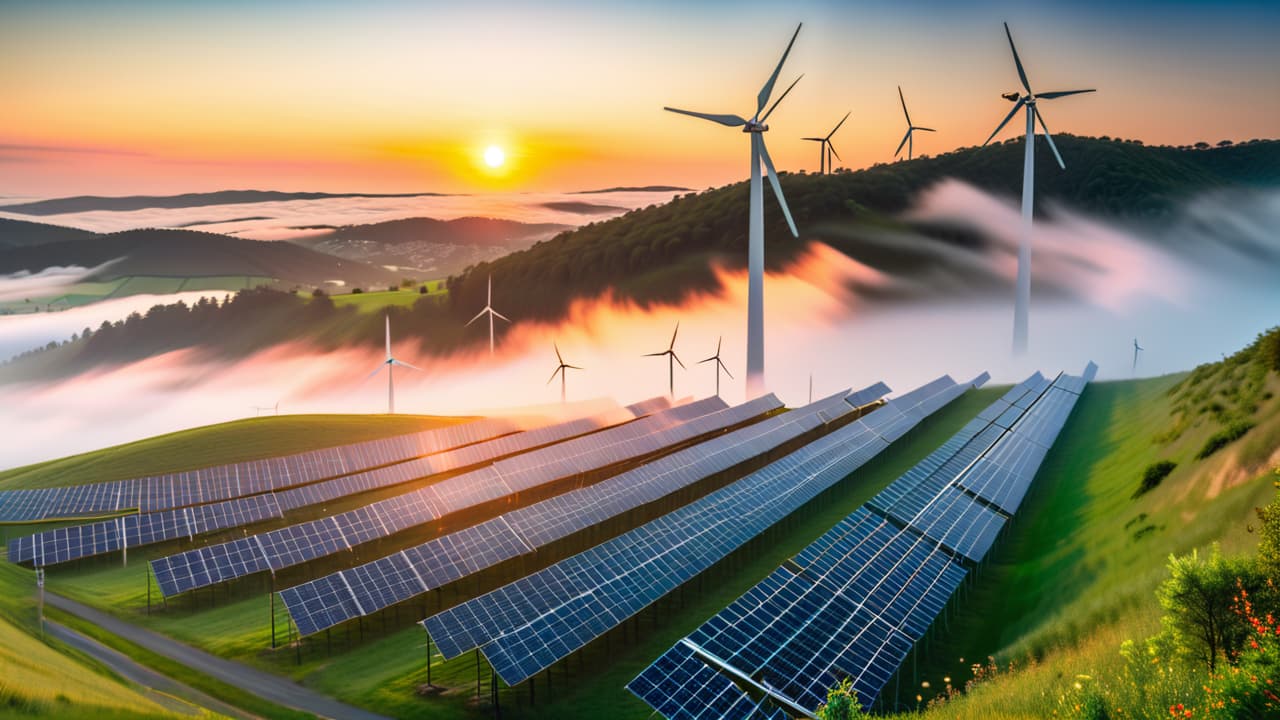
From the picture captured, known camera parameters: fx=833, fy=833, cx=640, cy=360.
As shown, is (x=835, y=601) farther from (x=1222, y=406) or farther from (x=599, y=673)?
(x=1222, y=406)

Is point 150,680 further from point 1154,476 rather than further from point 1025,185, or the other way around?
point 1025,185

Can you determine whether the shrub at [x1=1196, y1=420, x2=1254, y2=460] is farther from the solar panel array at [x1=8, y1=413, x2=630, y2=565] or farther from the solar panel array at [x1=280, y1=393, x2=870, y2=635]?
the solar panel array at [x1=8, y1=413, x2=630, y2=565]

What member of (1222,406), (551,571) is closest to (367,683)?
(551,571)

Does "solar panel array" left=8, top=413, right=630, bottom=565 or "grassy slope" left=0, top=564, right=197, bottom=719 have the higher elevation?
"grassy slope" left=0, top=564, right=197, bottom=719

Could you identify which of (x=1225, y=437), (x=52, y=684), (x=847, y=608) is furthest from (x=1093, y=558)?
(x=52, y=684)

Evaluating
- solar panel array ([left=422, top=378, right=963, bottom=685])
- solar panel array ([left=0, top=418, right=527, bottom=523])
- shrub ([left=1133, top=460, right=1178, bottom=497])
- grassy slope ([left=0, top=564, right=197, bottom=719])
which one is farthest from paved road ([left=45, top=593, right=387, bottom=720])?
shrub ([left=1133, top=460, right=1178, bottom=497])

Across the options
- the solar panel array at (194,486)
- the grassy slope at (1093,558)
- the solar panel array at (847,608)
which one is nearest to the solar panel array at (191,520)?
the solar panel array at (194,486)

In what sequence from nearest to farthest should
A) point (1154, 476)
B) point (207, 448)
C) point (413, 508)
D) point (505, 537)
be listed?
point (505, 537), point (1154, 476), point (413, 508), point (207, 448)
